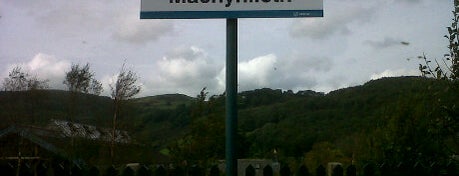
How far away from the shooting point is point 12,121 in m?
7.14

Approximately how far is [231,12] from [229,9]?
0.07 feet

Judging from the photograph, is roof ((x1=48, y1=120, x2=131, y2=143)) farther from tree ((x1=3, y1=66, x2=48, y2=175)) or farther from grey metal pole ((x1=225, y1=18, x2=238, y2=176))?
grey metal pole ((x1=225, y1=18, x2=238, y2=176))

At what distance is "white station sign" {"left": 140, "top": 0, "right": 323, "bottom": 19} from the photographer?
310cm

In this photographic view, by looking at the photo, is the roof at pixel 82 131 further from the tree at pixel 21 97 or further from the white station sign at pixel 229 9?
the white station sign at pixel 229 9

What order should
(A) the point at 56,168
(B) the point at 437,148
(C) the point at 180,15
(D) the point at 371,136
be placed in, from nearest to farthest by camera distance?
1. (C) the point at 180,15
2. (A) the point at 56,168
3. (B) the point at 437,148
4. (D) the point at 371,136

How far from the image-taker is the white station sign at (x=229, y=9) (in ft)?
10.2

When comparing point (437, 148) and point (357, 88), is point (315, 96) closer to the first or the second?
point (357, 88)

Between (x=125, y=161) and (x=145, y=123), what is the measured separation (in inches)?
53.2

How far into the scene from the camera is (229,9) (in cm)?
316

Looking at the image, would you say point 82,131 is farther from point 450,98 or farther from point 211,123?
point 450,98

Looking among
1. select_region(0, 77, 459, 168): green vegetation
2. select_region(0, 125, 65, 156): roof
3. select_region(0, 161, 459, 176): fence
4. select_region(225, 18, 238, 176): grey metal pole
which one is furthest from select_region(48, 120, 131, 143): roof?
select_region(225, 18, 238, 176): grey metal pole

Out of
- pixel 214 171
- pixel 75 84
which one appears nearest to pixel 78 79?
pixel 75 84

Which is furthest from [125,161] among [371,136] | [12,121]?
[371,136]

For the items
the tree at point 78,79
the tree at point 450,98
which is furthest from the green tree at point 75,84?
the tree at point 450,98
